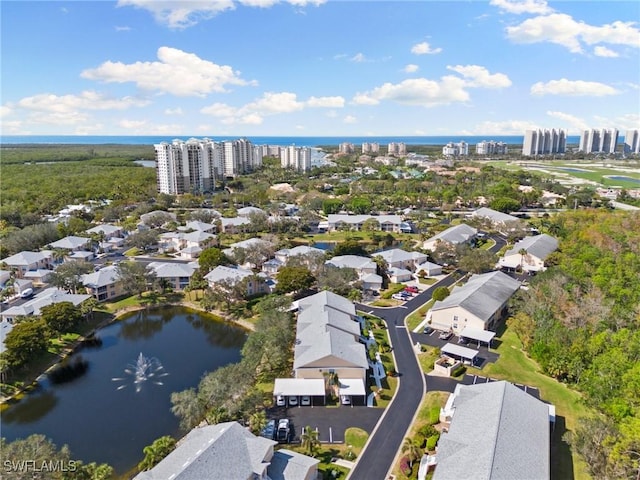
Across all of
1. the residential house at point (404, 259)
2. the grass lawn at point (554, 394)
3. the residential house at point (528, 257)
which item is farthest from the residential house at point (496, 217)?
the grass lawn at point (554, 394)

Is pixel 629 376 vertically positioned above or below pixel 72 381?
above

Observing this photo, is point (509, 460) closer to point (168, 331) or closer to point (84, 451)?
point (84, 451)

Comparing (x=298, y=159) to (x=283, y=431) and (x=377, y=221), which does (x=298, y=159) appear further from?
(x=283, y=431)

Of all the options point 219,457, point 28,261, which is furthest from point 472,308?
point 28,261

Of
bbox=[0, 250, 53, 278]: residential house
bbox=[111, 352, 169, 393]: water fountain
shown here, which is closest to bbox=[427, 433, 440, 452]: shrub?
bbox=[111, 352, 169, 393]: water fountain

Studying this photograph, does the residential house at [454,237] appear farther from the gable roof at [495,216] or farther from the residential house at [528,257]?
the gable roof at [495,216]

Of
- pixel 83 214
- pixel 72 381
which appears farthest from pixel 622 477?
pixel 83 214

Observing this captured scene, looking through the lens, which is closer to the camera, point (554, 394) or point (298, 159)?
point (554, 394)
